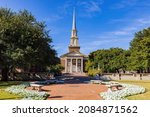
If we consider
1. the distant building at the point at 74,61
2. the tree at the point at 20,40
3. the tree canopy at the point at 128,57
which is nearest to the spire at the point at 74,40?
the distant building at the point at 74,61

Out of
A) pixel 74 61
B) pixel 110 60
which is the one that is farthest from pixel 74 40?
pixel 110 60

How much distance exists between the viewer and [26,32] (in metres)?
41.8

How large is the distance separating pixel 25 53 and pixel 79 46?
126m

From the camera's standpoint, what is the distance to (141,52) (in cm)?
6638

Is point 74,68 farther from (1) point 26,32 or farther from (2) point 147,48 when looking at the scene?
(1) point 26,32

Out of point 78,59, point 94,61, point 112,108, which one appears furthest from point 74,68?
point 112,108

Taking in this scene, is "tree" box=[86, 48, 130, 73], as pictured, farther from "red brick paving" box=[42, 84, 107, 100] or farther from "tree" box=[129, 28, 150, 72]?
"red brick paving" box=[42, 84, 107, 100]

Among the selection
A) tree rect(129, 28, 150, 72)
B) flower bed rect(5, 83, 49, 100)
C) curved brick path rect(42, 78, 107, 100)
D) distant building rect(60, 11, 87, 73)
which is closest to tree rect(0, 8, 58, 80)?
curved brick path rect(42, 78, 107, 100)

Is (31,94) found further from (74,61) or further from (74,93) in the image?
(74,61)

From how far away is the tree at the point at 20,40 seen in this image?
130 ft

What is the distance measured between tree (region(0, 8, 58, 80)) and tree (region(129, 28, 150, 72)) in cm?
2688

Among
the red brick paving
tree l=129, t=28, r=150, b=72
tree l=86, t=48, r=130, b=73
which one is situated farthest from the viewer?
tree l=86, t=48, r=130, b=73

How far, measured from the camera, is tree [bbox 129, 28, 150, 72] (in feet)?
213

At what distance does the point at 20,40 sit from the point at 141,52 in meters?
33.0
